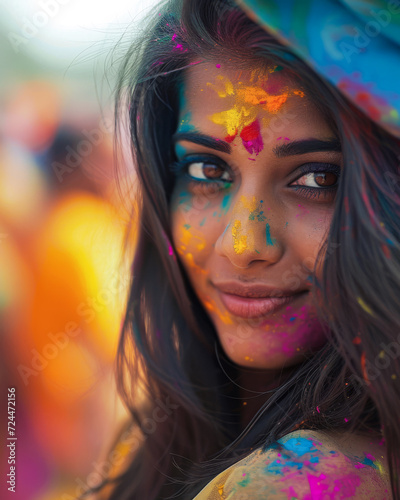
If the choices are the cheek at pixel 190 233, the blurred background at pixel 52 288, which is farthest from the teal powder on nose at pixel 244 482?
the blurred background at pixel 52 288

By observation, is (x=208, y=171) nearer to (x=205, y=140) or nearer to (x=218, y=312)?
(x=205, y=140)

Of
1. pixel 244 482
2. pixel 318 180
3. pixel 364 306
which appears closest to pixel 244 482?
pixel 244 482

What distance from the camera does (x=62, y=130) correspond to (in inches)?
96.0

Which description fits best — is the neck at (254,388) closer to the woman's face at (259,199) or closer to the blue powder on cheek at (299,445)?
the woman's face at (259,199)

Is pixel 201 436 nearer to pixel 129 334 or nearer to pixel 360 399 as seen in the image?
pixel 129 334

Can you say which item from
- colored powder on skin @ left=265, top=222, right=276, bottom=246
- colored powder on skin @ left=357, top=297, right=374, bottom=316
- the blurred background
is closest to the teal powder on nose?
colored powder on skin @ left=357, top=297, right=374, bottom=316

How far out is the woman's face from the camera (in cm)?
84

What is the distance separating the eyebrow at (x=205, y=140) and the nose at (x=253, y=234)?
11cm

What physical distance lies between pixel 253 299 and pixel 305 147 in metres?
0.33

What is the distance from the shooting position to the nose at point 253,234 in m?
0.86

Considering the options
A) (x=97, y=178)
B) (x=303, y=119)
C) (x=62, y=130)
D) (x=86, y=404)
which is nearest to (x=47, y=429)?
(x=86, y=404)

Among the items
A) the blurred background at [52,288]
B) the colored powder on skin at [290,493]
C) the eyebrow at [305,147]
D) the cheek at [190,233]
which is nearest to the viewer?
the colored powder on skin at [290,493]

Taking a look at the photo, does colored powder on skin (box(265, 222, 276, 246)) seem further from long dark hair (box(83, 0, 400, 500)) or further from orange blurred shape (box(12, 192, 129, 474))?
orange blurred shape (box(12, 192, 129, 474))

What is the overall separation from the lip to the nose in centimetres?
8
